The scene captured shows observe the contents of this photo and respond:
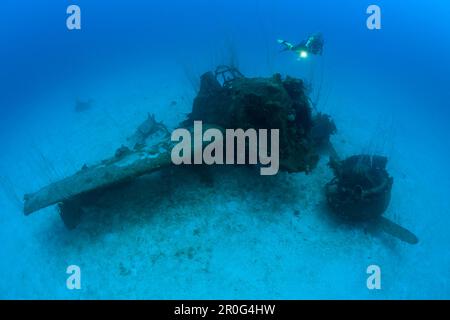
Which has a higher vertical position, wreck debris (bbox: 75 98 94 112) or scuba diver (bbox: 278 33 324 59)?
wreck debris (bbox: 75 98 94 112)

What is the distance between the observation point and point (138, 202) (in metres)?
6.26

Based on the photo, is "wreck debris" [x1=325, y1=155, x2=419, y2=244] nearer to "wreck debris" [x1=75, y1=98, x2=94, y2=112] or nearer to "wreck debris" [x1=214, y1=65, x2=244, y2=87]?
"wreck debris" [x1=214, y1=65, x2=244, y2=87]

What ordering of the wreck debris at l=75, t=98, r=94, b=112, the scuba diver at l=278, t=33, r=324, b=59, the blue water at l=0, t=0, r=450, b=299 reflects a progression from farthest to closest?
the wreck debris at l=75, t=98, r=94, b=112 → the scuba diver at l=278, t=33, r=324, b=59 → the blue water at l=0, t=0, r=450, b=299

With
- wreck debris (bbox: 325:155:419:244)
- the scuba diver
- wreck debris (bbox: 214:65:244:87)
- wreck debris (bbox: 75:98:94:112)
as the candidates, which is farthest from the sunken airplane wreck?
wreck debris (bbox: 75:98:94:112)

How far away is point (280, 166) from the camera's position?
19.3 ft

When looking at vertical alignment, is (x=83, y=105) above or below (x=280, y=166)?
above

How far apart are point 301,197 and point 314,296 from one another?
75.9 inches

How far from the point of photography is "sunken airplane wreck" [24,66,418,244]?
5574 mm

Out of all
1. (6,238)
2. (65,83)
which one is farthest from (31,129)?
(6,238)

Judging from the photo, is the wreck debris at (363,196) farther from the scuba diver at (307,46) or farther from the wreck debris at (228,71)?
the scuba diver at (307,46)

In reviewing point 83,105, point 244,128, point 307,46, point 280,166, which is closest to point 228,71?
point 307,46

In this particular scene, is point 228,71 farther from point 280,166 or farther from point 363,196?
point 363,196

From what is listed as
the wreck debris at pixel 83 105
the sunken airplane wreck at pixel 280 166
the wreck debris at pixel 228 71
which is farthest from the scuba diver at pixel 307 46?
the wreck debris at pixel 83 105

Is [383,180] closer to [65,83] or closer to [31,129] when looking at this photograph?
[31,129]
